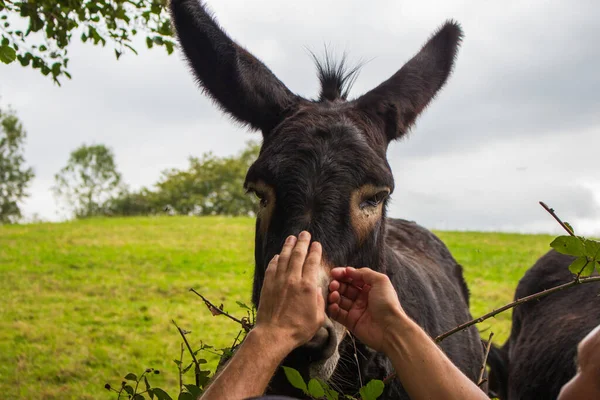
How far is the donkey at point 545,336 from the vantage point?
453cm

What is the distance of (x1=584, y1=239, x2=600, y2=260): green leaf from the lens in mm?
1979

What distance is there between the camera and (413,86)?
145 inches

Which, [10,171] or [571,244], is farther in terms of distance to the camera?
[10,171]

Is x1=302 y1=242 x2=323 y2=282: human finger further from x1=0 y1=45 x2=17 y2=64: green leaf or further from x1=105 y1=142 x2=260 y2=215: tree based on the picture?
x1=105 y1=142 x2=260 y2=215: tree

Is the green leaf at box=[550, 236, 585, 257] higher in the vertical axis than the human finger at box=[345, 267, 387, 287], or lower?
higher

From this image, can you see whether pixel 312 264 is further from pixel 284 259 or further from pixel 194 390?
pixel 194 390

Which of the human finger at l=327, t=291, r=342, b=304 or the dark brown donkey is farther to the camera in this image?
the dark brown donkey


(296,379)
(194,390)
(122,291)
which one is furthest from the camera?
(122,291)

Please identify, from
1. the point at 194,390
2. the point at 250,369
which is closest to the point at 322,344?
the point at 250,369

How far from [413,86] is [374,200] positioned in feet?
3.95

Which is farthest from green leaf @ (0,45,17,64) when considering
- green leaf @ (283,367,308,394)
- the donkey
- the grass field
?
the donkey

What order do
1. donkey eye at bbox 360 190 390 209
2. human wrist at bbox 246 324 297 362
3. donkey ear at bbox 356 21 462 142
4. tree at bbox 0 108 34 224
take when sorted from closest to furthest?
human wrist at bbox 246 324 297 362 < donkey eye at bbox 360 190 390 209 < donkey ear at bbox 356 21 462 142 < tree at bbox 0 108 34 224

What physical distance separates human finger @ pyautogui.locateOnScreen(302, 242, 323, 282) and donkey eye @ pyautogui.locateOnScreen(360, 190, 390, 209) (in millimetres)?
838

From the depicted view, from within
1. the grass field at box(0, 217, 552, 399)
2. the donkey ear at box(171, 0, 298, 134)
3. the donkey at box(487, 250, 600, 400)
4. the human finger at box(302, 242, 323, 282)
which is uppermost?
the donkey ear at box(171, 0, 298, 134)
